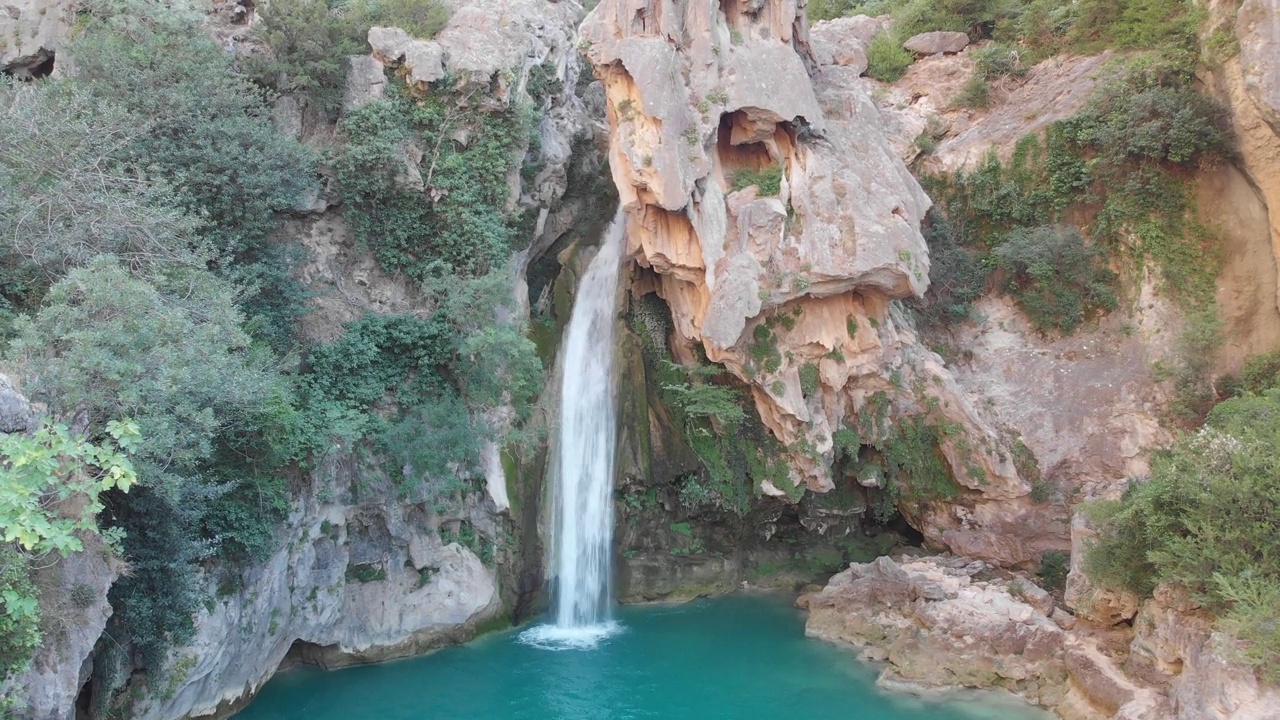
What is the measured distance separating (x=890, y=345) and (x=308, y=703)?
13.3 meters

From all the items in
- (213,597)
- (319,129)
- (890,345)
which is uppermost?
(319,129)

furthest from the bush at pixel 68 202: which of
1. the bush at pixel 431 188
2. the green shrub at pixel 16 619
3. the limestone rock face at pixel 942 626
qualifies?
the limestone rock face at pixel 942 626

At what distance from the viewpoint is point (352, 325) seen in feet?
50.6

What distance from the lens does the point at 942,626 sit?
50.1 feet

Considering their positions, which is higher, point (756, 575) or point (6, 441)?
point (6, 441)

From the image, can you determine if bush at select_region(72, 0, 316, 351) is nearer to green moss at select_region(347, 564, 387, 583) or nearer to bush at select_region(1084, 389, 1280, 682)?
green moss at select_region(347, 564, 387, 583)

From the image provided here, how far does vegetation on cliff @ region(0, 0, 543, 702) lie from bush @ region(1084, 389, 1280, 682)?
1085 cm

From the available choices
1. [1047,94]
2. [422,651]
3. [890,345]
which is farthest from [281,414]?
[1047,94]

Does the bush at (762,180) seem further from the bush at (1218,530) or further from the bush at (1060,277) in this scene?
the bush at (1218,530)

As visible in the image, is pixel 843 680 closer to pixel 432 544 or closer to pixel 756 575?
pixel 756 575

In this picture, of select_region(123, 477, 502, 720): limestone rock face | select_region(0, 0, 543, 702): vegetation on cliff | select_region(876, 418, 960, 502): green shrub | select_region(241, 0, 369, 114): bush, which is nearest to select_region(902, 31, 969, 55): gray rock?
select_region(876, 418, 960, 502): green shrub

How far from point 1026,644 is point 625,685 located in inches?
285

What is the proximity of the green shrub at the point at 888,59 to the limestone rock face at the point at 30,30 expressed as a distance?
2074cm

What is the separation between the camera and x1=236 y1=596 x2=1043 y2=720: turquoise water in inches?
524
